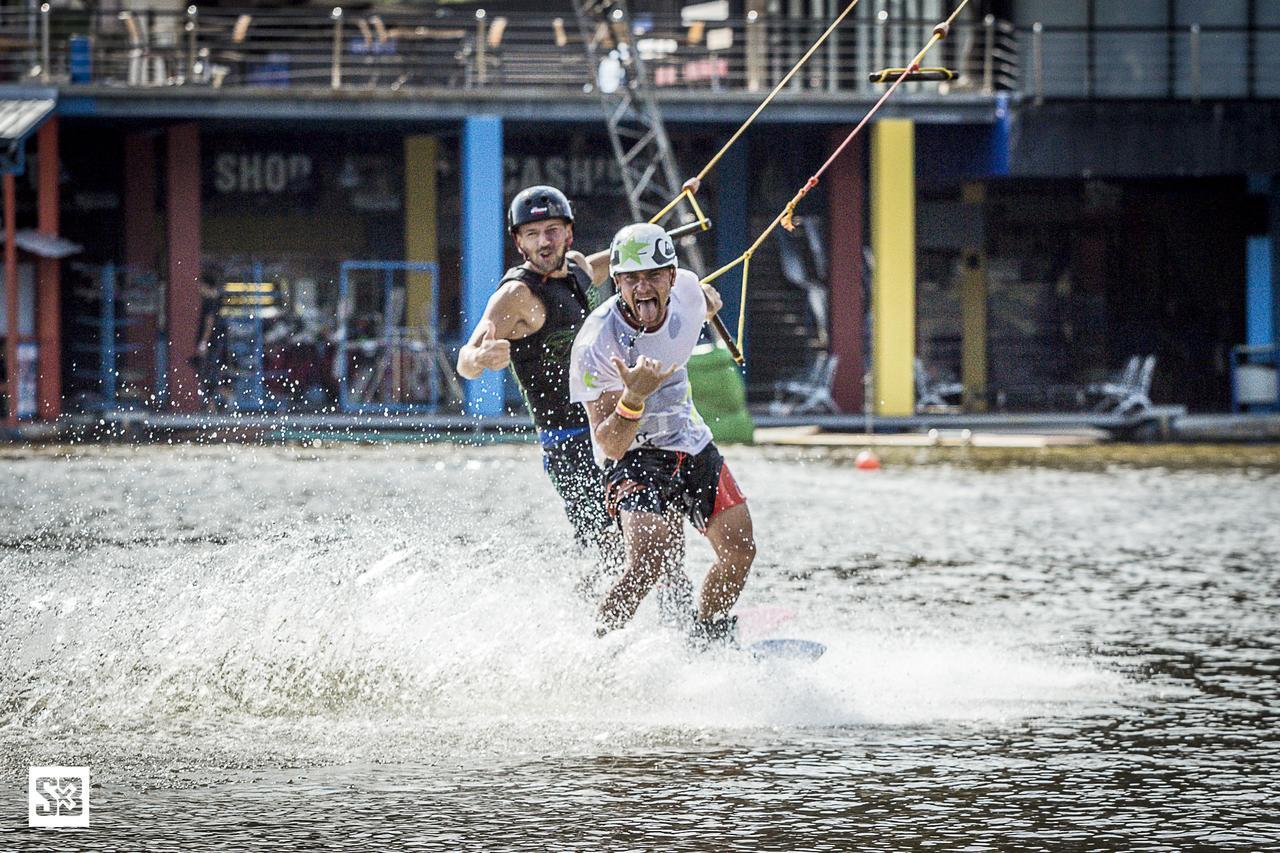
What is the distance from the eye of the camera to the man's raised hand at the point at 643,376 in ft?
26.8

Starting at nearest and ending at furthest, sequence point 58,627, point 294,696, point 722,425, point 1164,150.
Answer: point 294,696
point 58,627
point 722,425
point 1164,150

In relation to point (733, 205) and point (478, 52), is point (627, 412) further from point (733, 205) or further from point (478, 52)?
point (733, 205)

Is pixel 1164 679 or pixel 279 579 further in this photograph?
pixel 279 579

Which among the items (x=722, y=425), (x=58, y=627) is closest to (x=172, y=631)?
(x=58, y=627)

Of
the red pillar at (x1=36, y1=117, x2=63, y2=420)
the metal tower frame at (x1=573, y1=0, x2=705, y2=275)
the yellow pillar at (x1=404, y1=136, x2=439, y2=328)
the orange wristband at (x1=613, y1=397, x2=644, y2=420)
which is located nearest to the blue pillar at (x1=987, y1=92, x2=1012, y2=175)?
the metal tower frame at (x1=573, y1=0, x2=705, y2=275)

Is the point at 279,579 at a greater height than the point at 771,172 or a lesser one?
lesser

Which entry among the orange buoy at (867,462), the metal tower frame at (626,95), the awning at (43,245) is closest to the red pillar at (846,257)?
the metal tower frame at (626,95)

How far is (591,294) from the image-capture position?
991cm

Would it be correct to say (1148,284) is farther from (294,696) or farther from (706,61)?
(294,696)

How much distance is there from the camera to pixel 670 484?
9.15 m

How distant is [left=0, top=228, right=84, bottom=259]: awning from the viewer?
30062mm

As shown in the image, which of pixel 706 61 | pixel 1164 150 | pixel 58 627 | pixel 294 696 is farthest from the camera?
pixel 706 61

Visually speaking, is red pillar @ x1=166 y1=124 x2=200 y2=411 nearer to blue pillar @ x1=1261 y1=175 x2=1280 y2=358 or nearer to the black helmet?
blue pillar @ x1=1261 y1=175 x2=1280 y2=358

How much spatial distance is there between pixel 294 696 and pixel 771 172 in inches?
1153
